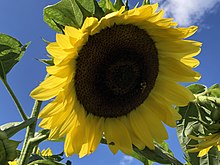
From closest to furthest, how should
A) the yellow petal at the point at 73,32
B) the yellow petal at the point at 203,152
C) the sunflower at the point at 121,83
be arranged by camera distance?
the yellow petal at the point at 73,32 → the sunflower at the point at 121,83 → the yellow petal at the point at 203,152

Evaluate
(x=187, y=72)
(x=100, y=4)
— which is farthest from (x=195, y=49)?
(x=100, y=4)

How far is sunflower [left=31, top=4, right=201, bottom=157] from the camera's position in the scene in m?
2.31

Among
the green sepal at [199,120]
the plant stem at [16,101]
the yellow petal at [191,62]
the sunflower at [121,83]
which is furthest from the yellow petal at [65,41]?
the green sepal at [199,120]

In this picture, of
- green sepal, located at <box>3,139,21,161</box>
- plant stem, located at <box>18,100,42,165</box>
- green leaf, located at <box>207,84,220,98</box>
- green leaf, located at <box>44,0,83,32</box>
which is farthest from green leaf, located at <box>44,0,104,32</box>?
green leaf, located at <box>207,84,220,98</box>

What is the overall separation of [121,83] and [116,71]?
3.0 inches

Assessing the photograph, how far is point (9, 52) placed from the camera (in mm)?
2566

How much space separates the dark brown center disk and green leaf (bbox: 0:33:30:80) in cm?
34

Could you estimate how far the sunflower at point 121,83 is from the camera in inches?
90.8

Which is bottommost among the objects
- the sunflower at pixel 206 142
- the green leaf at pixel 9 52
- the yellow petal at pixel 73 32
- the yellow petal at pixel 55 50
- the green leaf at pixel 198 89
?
the sunflower at pixel 206 142

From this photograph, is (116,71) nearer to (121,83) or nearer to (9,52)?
(121,83)

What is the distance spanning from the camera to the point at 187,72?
2.53 metres

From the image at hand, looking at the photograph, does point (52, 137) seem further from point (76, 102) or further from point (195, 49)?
point (195, 49)

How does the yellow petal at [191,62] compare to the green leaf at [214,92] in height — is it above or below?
above

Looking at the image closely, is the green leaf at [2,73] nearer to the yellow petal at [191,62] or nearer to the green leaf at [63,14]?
the green leaf at [63,14]
